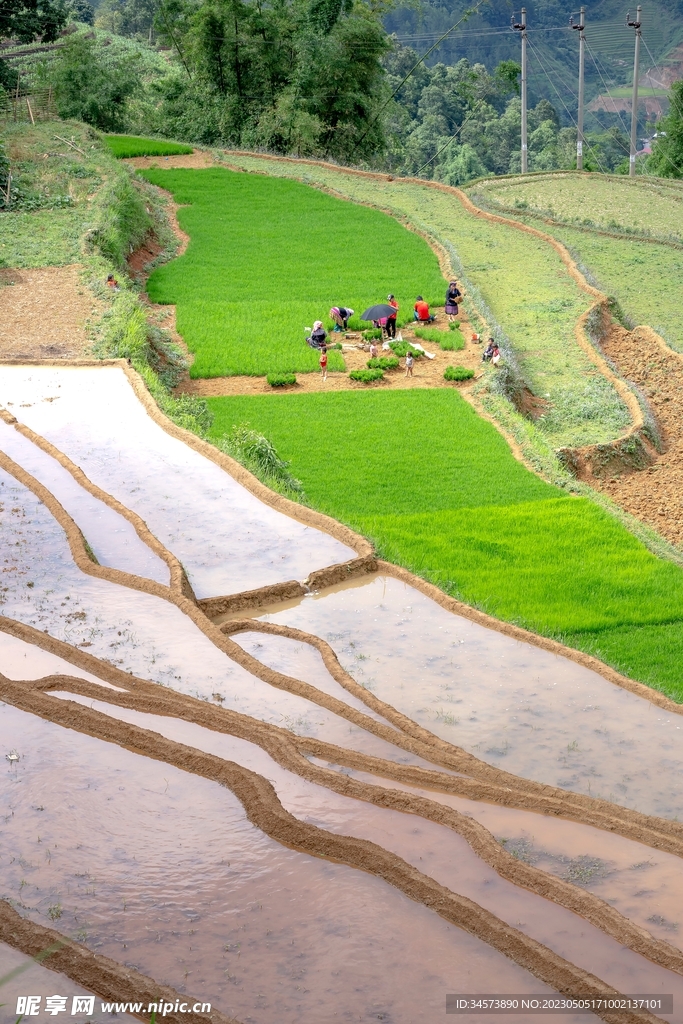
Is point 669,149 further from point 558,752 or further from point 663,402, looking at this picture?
point 558,752

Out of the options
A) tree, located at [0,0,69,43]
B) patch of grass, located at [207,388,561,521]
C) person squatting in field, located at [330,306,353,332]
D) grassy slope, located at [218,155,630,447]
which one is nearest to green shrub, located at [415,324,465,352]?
grassy slope, located at [218,155,630,447]

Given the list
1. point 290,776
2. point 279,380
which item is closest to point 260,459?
point 279,380

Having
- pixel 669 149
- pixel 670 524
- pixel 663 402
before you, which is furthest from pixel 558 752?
pixel 669 149

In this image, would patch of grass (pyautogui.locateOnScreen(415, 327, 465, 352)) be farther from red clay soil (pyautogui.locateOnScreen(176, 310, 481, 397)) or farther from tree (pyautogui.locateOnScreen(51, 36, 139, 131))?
tree (pyautogui.locateOnScreen(51, 36, 139, 131))

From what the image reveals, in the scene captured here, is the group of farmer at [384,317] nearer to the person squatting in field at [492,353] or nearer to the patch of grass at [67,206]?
the person squatting in field at [492,353]

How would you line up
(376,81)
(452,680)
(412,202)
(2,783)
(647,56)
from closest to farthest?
(2,783), (452,680), (412,202), (376,81), (647,56)

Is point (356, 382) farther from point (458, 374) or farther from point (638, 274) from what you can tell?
point (638, 274)
